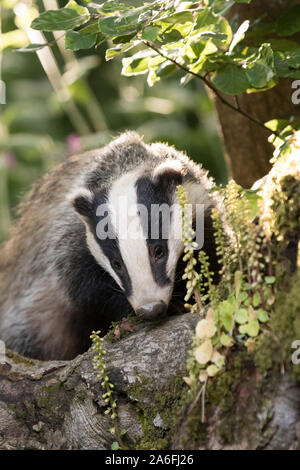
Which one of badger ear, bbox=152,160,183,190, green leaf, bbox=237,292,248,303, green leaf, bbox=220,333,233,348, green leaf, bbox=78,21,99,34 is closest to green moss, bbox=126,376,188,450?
green leaf, bbox=220,333,233,348

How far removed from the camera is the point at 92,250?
3170 millimetres

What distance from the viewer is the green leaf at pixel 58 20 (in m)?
2.35

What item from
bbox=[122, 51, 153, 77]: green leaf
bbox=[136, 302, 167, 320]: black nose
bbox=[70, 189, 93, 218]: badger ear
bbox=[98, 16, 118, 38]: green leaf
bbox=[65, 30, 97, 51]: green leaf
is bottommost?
bbox=[136, 302, 167, 320]: black nose

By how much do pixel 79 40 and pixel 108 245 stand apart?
90 cm

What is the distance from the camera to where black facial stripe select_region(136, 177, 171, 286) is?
272 centimetres

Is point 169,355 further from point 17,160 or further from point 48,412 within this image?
point 17,160

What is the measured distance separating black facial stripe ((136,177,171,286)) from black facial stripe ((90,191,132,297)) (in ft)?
0.42

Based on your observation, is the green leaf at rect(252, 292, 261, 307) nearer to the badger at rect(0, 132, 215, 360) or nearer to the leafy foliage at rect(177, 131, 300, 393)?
the leafy foliage at rect(177, 131, 300, 393)

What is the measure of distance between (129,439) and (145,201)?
1.04 metres

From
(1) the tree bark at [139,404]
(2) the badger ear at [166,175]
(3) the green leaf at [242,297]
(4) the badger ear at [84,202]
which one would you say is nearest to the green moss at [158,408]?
(1) the tree bark at [139,404]

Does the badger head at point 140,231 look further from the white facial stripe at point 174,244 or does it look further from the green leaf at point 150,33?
the green leaf at point 150,33

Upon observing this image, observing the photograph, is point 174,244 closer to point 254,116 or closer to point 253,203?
point 253,203

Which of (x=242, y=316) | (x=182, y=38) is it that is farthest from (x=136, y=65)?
(x=242, y=316)

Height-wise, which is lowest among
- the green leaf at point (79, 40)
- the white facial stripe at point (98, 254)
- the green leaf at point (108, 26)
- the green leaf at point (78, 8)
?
the white facial stripe at point (98, 254)
